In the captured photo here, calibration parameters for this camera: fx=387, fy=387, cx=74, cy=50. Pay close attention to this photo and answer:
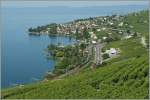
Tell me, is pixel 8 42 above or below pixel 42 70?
above

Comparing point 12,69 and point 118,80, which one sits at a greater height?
point 118,80

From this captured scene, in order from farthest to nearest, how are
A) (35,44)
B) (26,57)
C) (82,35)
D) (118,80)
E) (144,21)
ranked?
(144,21) → (82,35) → (35,44) → (26,57) → (118,80)

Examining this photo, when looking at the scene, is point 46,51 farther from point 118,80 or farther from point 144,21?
point 118,80

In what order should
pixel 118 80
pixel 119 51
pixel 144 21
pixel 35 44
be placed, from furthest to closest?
pixel 144 21, pixel 35 44, pixel 119 51, pixel 118 80

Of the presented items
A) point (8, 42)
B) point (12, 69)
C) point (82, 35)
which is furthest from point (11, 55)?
point (82, 35)

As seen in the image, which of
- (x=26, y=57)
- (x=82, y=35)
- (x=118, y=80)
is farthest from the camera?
(x=82, y=35)

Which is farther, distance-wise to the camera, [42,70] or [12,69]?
[42,70]

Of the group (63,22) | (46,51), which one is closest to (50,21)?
(63,22)

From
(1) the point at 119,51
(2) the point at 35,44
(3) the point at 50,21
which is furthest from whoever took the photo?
(3) the point at 50,21

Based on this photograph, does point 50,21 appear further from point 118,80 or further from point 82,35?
point 118,80
